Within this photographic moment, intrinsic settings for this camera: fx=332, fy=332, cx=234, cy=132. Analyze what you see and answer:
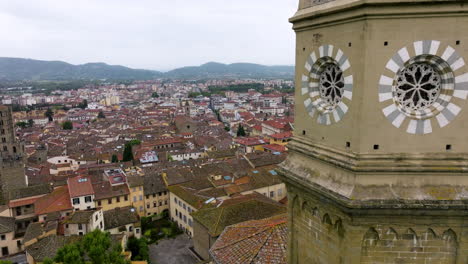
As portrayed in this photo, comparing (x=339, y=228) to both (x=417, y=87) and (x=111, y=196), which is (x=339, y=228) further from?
(x=111, y=196)

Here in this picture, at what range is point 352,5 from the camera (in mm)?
6004

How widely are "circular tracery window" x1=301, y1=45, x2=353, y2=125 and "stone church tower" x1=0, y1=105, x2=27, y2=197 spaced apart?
48.1 meters

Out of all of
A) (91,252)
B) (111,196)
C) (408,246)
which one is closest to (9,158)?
(111,196)

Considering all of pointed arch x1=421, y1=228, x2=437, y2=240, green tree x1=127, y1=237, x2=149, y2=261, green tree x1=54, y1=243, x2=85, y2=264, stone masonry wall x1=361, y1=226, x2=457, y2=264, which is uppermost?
pointed arch x1=421, y1=228, x2=437, y2=240

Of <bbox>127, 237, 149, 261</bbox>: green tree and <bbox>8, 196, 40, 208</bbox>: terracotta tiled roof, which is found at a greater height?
<bbox>8, 196, 40, 208</bbox>: terracotta tiled roof

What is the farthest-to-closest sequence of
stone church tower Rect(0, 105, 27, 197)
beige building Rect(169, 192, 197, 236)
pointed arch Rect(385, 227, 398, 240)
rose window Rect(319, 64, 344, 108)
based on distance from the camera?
stone church tower Rect(0, 105, 27, 197) < beige building Rect(169, 192, 197, 236) < rose window Rect(319, 64, 344, 108) < pointed arch Rect(385, 227, 398, 240)

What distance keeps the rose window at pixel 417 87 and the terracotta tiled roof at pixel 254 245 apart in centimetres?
899

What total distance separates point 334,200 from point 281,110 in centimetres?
13372

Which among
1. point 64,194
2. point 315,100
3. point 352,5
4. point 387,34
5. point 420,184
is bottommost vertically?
point 64,194

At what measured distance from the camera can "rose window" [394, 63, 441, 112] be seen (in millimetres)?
6164

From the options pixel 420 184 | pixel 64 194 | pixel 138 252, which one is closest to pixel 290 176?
pixel 420 184

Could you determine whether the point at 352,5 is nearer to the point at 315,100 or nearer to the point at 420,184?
the point at 315,100

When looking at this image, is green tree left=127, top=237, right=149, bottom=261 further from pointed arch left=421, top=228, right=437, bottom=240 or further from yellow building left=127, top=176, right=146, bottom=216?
pointed arch left=421, top=228, right=437, bottom=240

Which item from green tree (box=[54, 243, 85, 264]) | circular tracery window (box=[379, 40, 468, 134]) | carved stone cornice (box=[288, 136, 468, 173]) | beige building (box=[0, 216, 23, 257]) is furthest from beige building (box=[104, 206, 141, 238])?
circular tracery window (box=[379, 40, 468, 134])
